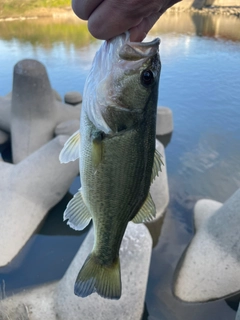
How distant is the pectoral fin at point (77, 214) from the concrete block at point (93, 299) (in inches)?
68.6

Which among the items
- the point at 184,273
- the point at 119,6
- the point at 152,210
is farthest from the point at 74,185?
the point at 119,6

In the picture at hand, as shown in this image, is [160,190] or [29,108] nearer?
[160,190]

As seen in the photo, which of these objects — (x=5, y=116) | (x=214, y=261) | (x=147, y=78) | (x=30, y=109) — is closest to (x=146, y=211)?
(x=147, y=78)

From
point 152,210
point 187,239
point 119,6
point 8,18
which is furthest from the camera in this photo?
point 8,18

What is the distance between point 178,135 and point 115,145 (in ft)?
20.9

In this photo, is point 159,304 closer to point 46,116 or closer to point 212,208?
point 212,208

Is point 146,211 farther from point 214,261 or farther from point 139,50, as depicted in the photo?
point 214,261

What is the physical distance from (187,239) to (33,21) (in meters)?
22.5

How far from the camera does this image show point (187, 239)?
472cm

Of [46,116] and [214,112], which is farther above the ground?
[46,116]

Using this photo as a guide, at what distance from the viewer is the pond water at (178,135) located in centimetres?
410

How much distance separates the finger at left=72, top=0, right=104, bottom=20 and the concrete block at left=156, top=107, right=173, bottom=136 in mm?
6043

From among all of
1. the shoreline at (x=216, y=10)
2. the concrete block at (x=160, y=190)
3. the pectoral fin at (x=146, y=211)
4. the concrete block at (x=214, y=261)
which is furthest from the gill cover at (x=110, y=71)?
the shoreline at (x=216, y=10)

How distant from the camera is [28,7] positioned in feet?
77.8
